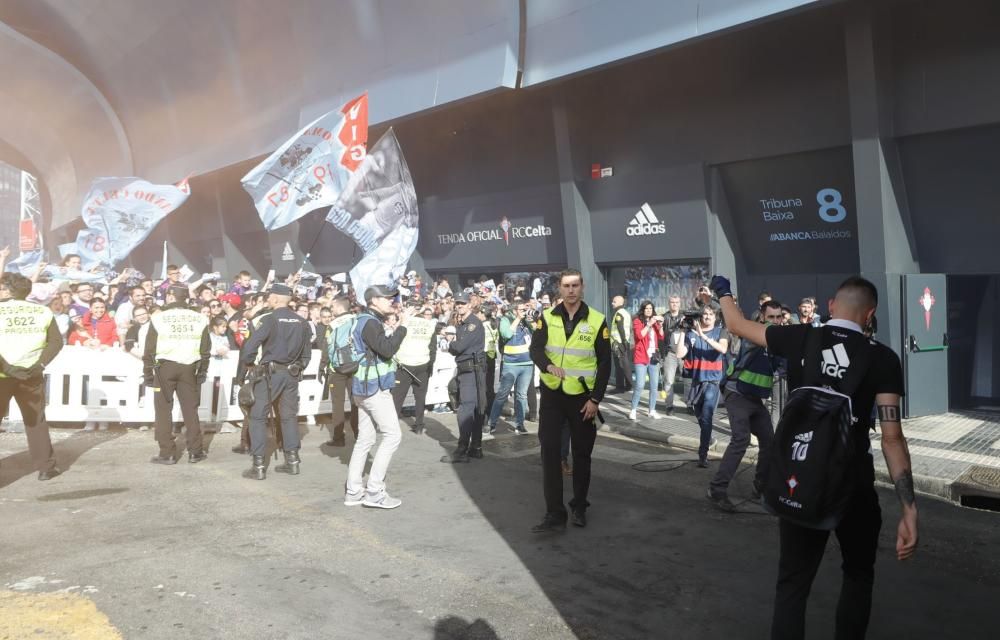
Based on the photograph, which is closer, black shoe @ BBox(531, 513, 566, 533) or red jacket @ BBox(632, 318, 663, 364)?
black shoe @ BBox(531, 513, 566, 533)

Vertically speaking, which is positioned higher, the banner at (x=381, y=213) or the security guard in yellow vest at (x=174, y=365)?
the banner at (x=381, y=213)

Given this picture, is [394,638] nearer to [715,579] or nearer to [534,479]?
[715,579]

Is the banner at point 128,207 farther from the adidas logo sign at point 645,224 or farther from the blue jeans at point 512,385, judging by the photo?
the blue jeans at point 512,385

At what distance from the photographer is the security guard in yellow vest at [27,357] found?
24.1ft

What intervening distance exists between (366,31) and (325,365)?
10.5 m

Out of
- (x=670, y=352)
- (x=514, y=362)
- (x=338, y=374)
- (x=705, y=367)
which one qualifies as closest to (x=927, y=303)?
(x=670, y=352)

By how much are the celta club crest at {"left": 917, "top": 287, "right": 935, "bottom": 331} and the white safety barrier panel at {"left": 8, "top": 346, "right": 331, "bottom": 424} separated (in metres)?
8.92

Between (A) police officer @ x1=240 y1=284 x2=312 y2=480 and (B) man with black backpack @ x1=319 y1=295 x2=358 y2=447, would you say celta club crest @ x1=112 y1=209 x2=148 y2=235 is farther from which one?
(A) police officer @ x1=240 y1=284 x2=312 y2=480

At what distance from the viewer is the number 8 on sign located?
40.6 ft

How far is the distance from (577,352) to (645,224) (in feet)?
29.7

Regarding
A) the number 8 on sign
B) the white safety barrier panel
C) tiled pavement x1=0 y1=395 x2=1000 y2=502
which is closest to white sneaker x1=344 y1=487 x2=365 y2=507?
tiled pavement x1=0 y1=395 x2=1000 y2=502

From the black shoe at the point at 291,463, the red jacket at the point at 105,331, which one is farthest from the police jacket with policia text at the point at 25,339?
the red jacket at the point at 105,331

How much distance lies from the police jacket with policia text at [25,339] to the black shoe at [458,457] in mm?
4150

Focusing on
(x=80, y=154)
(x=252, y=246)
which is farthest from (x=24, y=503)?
(x=80, y=154)
